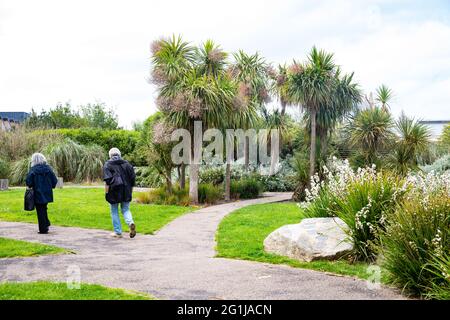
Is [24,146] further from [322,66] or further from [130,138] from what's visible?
[322,66]

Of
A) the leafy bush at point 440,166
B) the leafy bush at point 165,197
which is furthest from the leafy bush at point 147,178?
the leafy bush at point 440,166

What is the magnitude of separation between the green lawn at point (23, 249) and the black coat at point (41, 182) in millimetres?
1656

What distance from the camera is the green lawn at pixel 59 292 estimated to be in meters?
5.18

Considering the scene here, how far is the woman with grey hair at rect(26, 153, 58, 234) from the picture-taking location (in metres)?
10.2

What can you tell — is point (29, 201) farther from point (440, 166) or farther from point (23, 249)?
point (440, 166)

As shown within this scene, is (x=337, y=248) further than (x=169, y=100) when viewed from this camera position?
No

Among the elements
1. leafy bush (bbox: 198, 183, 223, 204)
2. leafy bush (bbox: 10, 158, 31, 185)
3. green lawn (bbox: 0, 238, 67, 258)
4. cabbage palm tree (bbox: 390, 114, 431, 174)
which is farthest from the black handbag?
leafy bush (bbox: 10, 158, 31, 185)

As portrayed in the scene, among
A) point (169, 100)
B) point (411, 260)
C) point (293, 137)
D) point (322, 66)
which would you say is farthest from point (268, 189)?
point (411, 260)

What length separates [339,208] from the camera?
862 cm

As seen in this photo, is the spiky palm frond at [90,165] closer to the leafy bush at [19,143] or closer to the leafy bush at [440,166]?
the leafy bush at [19,143]

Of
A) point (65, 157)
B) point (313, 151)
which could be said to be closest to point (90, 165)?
point (65, 157)

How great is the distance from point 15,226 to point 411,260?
28.3 feet

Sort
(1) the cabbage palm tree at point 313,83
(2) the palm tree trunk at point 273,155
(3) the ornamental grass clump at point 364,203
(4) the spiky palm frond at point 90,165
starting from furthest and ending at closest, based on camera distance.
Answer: (2) the palm tree trunk at point 273,155 → (4) the spiky palm frond at point 90,165 → (1) the cabbage palm tree at point 313,83 → (3) the ornamental grass clump at point 364,203
